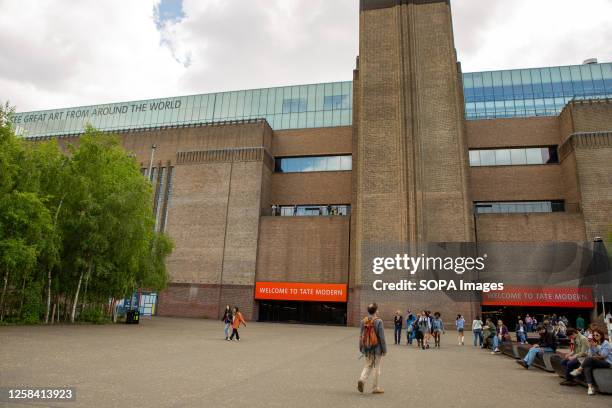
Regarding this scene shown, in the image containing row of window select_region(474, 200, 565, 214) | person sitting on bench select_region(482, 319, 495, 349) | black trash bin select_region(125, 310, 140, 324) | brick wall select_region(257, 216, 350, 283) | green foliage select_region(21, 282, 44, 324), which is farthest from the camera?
row of window select_region(474, 200, 565, 214)

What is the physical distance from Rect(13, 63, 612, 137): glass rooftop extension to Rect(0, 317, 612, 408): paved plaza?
32.4m

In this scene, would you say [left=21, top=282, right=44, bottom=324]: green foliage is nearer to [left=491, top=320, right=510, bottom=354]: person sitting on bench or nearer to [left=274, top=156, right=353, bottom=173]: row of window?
[left=491, top=320, right=510, bottom=354]: person sitting on bench

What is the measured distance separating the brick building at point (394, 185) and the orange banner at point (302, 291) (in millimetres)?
94

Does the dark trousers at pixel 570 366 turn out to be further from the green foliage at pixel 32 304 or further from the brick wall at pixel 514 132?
the brick wall at pixel 514 132

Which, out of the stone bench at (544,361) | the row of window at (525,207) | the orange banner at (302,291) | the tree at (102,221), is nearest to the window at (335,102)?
the row of window at (525,207)

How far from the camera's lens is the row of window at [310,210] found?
37.7 m

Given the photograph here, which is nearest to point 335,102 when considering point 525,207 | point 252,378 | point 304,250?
point 304,250

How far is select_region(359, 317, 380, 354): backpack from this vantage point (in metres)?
7.81

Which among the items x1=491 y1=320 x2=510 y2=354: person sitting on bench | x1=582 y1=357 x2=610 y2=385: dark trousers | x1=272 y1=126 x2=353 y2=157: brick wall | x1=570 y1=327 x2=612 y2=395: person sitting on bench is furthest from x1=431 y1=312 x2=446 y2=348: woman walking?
x1=272 y1=126 x2=353 y2=157: brick wall

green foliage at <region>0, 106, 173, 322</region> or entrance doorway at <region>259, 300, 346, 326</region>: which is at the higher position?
green foliage at <region>0, 106, 173, 322</region>

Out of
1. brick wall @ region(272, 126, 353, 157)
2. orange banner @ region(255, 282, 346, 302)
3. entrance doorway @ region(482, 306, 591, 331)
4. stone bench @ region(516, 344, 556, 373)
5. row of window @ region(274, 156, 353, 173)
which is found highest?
brick wall @ region(272, 126, 353, 157)

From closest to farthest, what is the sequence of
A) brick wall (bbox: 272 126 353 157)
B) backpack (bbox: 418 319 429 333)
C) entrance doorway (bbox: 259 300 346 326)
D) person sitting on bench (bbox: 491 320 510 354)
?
person sitting on bench (bbox: 491 320 510 354)
backpack (bbox: 418 319 429 333)
entrance doorway (bbox: 259 300 346 326)
brick wall (bbox: 272 126 353 157)

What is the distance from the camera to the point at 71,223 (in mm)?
22438

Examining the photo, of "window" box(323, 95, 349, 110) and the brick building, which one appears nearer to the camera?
the brick building
